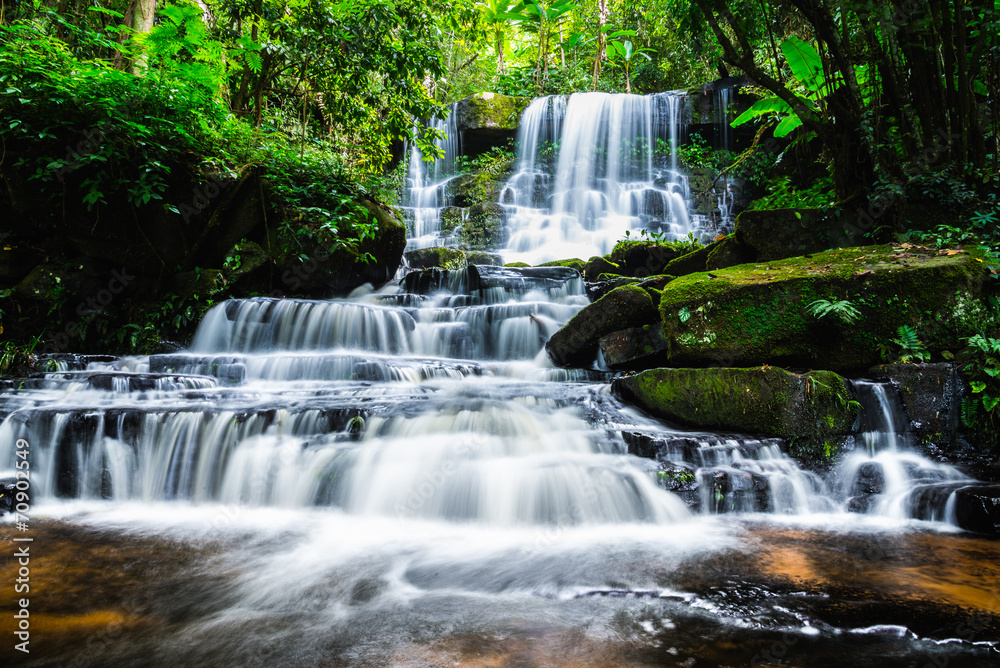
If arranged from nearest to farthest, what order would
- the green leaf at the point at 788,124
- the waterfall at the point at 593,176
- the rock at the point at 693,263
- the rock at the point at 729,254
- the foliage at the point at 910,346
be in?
the foliage at the point at 910,346 → the rock at the point at 729,254 → the green leaf at the point at 788,124 → the rock at the point at 693,263 → the waterfall at the point at 593,176

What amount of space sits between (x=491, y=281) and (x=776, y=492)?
6662mm

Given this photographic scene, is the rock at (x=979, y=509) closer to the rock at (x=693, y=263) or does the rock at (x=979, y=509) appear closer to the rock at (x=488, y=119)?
the rock at (x=693, y=263)

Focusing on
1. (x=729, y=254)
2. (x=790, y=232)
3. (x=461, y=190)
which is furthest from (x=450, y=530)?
(x=461, y=190)

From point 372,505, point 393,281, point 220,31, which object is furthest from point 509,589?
point 220,31

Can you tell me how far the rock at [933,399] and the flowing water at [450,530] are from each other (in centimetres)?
22

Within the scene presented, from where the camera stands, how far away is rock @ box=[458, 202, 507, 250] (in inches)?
551

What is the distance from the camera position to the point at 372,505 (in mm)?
3805

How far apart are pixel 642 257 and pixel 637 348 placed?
13.6 feet

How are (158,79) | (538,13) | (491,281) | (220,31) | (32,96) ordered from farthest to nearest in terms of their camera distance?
(538,13)
(491,281)
(220,31)
(158,79)
(32,96)

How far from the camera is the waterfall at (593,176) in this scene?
13.8 m

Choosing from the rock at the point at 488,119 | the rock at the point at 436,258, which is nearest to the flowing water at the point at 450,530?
Result: the rock at the point at 436,258

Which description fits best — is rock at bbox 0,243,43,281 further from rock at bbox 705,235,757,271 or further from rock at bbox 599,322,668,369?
rock at bbox 705,235,757,271

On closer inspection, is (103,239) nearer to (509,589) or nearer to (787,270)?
(509,589)

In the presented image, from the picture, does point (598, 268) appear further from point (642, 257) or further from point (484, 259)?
point (484, 259)
